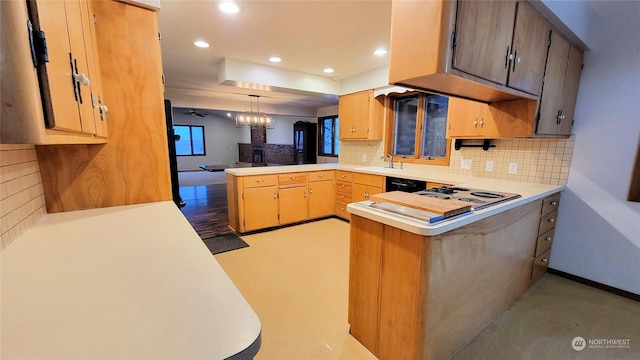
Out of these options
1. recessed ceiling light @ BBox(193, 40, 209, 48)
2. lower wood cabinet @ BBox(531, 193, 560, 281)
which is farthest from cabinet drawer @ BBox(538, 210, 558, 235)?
recessed ceiling light @ BBox(193, 40, 209, 48)

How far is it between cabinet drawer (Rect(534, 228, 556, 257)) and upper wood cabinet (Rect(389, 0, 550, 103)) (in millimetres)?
1490

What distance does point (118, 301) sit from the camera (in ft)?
2.11

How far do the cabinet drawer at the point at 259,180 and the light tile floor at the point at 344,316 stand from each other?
0.98 metres

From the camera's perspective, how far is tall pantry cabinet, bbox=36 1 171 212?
55.3 inches

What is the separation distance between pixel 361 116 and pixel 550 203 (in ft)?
8.60

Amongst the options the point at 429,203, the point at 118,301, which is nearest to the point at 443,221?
the point at 429,203

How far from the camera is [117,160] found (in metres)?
1.53

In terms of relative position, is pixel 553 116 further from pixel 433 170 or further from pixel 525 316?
pixel 525 316

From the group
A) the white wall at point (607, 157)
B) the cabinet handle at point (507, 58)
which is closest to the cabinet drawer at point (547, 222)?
the white wall at point (607, 157)

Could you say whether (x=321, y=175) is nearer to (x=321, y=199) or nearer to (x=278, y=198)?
(x=321, y=199)

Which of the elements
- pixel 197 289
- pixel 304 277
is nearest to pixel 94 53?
pixel 197 289

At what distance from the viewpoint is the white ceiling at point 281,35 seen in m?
2.15

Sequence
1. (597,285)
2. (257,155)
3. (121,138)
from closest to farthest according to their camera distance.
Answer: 1. (121,138)
2. (597,285)
3. (257,155)

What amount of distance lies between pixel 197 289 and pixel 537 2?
2331 mm
